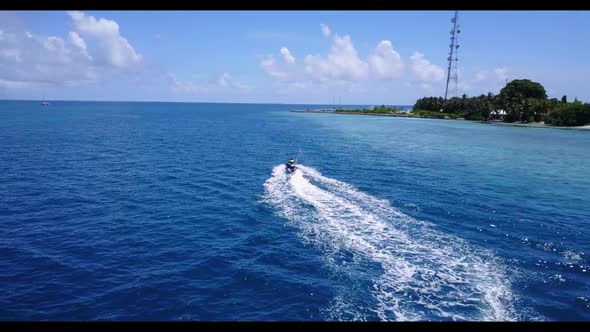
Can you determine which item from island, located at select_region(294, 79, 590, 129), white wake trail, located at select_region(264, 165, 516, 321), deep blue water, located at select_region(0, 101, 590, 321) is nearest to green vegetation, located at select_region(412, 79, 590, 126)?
island, located at select_region(294, 79, 590, 129)

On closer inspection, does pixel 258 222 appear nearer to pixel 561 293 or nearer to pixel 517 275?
pixel 517 275

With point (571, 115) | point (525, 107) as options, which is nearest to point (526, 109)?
point (525, 107)

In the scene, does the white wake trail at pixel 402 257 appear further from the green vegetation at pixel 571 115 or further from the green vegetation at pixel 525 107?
the green vegetation at pixel 525 107

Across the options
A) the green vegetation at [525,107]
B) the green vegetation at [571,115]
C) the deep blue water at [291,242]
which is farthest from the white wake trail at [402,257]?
the green vegetation at [525,107]

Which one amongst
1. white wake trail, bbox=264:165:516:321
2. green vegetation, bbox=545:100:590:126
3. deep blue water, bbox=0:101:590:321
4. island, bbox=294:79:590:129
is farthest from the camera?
island, bbox=294:79:590:129

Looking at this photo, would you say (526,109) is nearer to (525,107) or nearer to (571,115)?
(525,107)

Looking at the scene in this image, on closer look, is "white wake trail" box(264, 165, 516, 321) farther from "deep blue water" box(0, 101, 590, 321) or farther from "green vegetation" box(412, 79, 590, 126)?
"green vegetation" box(412, 79, 590, 126)
